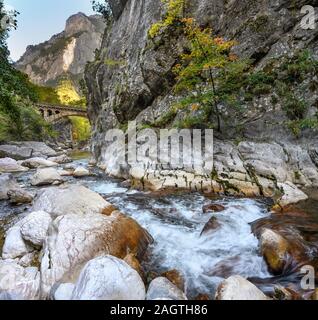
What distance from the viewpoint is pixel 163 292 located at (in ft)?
12.6

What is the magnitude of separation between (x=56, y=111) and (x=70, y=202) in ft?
164

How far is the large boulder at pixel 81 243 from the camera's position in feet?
14.4

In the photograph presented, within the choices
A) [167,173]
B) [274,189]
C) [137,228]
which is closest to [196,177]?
[167,173]

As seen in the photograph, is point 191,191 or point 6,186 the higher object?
point 6,186

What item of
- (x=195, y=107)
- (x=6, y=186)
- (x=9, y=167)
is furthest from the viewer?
(x=9, y=167)

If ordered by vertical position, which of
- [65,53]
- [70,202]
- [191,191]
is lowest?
[191,191]

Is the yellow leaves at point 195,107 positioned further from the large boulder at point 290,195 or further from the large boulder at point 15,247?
the large boulder at point 15,247

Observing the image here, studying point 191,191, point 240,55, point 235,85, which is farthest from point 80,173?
point 240,55

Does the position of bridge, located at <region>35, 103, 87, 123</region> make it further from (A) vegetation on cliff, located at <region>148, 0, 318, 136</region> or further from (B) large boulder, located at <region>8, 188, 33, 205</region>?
(B) large boulder, located at <region>8, 188, 33, 205</region>

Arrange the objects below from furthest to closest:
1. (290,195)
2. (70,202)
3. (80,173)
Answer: (80,173) → (290,195) → (70,202)

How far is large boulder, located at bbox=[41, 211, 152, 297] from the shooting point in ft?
14.4

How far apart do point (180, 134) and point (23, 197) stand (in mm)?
7479

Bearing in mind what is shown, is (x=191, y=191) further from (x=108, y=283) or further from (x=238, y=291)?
(x=108, y=283)
